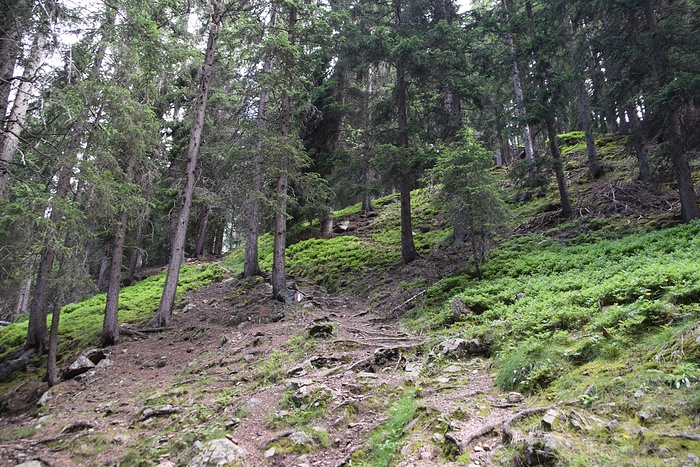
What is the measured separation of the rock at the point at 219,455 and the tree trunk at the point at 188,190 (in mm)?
8224

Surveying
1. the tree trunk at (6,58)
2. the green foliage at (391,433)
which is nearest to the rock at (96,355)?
the tree trunk at (6,58)

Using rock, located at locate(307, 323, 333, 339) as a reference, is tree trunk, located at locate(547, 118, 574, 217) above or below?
above

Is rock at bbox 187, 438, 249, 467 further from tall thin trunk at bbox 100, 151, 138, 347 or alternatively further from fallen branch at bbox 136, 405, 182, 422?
tall thin trunk at bbox 100, 151, 138, 347

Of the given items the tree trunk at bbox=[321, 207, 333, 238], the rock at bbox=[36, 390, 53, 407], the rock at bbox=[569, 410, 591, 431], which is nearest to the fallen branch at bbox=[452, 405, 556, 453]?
the rock at bbox=[569, 410, 591, 431]

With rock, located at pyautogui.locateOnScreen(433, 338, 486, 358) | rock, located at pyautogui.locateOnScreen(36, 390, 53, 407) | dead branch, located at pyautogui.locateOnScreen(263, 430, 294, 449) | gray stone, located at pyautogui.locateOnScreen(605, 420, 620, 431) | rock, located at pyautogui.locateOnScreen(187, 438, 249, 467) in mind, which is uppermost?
gray stone, located at pyautogui.locateOnScreen(605, 420, 620, 431)

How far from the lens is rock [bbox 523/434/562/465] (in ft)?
9.71

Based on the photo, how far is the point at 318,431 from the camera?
4.77 meters

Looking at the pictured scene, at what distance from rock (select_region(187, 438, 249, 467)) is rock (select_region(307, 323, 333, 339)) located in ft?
12.7

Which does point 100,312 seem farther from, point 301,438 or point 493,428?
point 493,428

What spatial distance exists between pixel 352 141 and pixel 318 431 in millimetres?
15950

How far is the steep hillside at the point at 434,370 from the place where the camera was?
3.44 meters

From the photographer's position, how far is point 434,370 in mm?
5844

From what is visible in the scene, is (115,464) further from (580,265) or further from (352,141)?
(352,141)

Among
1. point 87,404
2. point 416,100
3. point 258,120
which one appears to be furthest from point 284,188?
point 87,404
